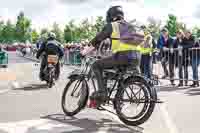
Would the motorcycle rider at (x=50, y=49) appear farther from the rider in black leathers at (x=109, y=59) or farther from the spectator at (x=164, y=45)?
the rider in black leathers at (x=109, y=59)

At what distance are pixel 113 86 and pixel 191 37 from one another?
704 cm

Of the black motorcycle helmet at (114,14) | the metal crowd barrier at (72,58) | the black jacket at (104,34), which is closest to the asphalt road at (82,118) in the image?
the black jacket at (104,34)

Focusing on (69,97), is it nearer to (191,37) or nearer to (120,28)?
(120,28)

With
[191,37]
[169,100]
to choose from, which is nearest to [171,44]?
[191,37]

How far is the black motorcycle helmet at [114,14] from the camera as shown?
7523 millimetres

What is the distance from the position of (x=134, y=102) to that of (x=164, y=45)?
846 centimetres

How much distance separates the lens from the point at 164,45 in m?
15.5

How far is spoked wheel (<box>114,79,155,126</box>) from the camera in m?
7.18

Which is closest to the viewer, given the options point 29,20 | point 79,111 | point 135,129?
point 135,129

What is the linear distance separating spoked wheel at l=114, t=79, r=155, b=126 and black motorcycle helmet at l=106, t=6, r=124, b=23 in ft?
3.38

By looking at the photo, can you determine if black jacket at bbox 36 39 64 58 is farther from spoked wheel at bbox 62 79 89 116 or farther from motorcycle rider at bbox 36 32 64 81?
spoked wheel at bbox 62 79 89 116

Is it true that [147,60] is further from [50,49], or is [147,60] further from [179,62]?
[50,49]

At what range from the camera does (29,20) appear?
133125 millimetres

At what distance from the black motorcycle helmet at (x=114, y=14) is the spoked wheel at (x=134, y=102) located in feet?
3.38
